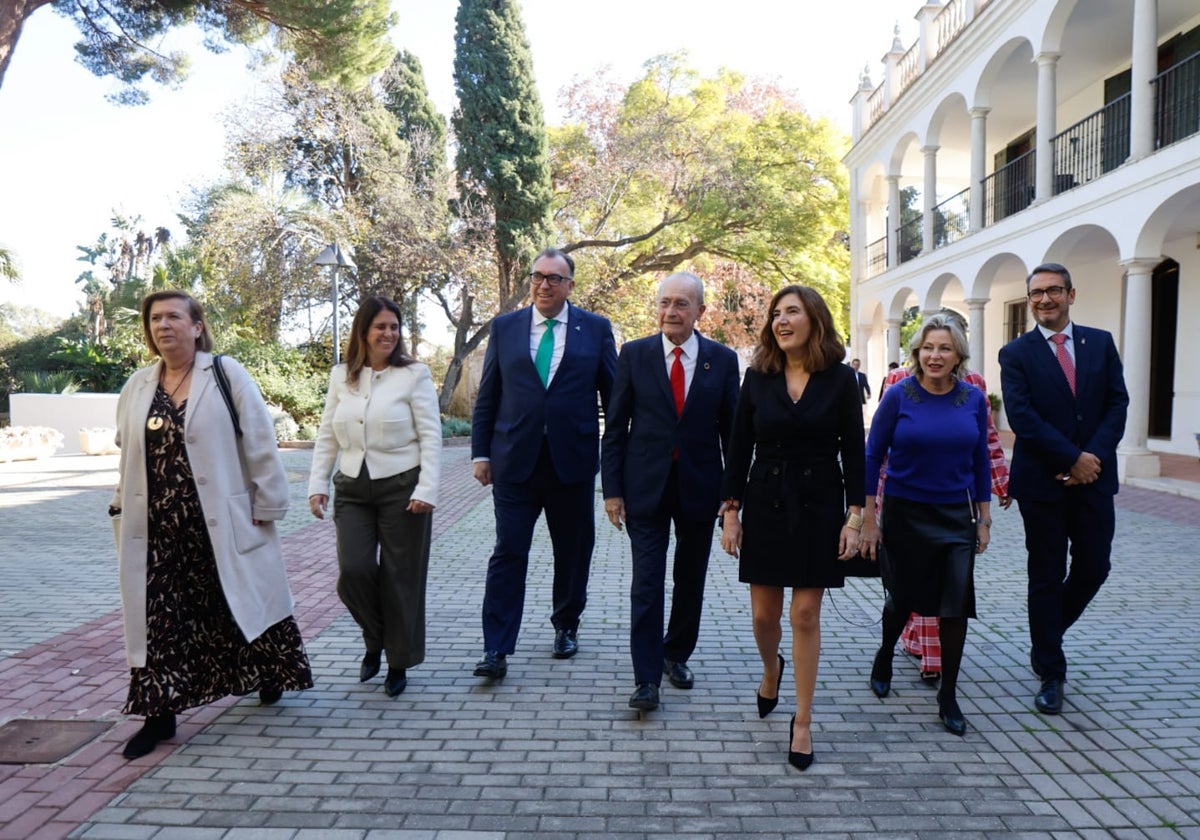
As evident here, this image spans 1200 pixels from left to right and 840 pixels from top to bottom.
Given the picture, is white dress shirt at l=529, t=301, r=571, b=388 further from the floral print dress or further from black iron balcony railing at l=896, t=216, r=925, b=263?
black iron balcony railing at l=896, t=216, r=925, b=263

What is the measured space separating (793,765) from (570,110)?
2615 cm

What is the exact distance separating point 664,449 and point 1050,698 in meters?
2.11

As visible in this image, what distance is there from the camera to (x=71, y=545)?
26.4ft

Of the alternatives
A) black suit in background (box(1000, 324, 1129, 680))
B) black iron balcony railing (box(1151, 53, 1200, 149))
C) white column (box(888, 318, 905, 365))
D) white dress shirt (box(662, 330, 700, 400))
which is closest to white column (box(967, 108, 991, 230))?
black iron balcony railing (box(1151, 53, 1200, 149))

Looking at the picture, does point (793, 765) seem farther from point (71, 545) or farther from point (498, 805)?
point (71, 545)

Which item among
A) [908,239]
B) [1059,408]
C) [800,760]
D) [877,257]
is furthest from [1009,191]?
[800,760]

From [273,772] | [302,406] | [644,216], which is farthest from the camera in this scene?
[644,216]

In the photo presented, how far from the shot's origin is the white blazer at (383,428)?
3.91 meters

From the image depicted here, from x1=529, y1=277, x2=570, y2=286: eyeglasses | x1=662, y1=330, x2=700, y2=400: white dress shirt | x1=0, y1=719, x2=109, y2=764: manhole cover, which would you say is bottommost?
x1=0, y1=719, x2=109, y2=764: manhole cover

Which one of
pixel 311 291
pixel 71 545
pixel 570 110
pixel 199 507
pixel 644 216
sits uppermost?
pixel 570 110

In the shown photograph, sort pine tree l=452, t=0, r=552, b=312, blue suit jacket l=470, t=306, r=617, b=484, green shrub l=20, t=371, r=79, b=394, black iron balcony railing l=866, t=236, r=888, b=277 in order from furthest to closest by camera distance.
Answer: green shrub l=20, t=371, r=79, b=394
pine tree l=452, t=0, r=552, b=312
black iron balcony railing l=866, t=236, r=888, b=277
blue suit jacket l=470, t=306, r=617, b=484

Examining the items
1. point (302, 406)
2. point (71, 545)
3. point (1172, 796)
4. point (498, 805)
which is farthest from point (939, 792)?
point (302, 406)

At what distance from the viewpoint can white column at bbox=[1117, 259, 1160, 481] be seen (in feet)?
37.9

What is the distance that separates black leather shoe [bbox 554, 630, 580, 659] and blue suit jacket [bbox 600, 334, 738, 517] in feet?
3.57
